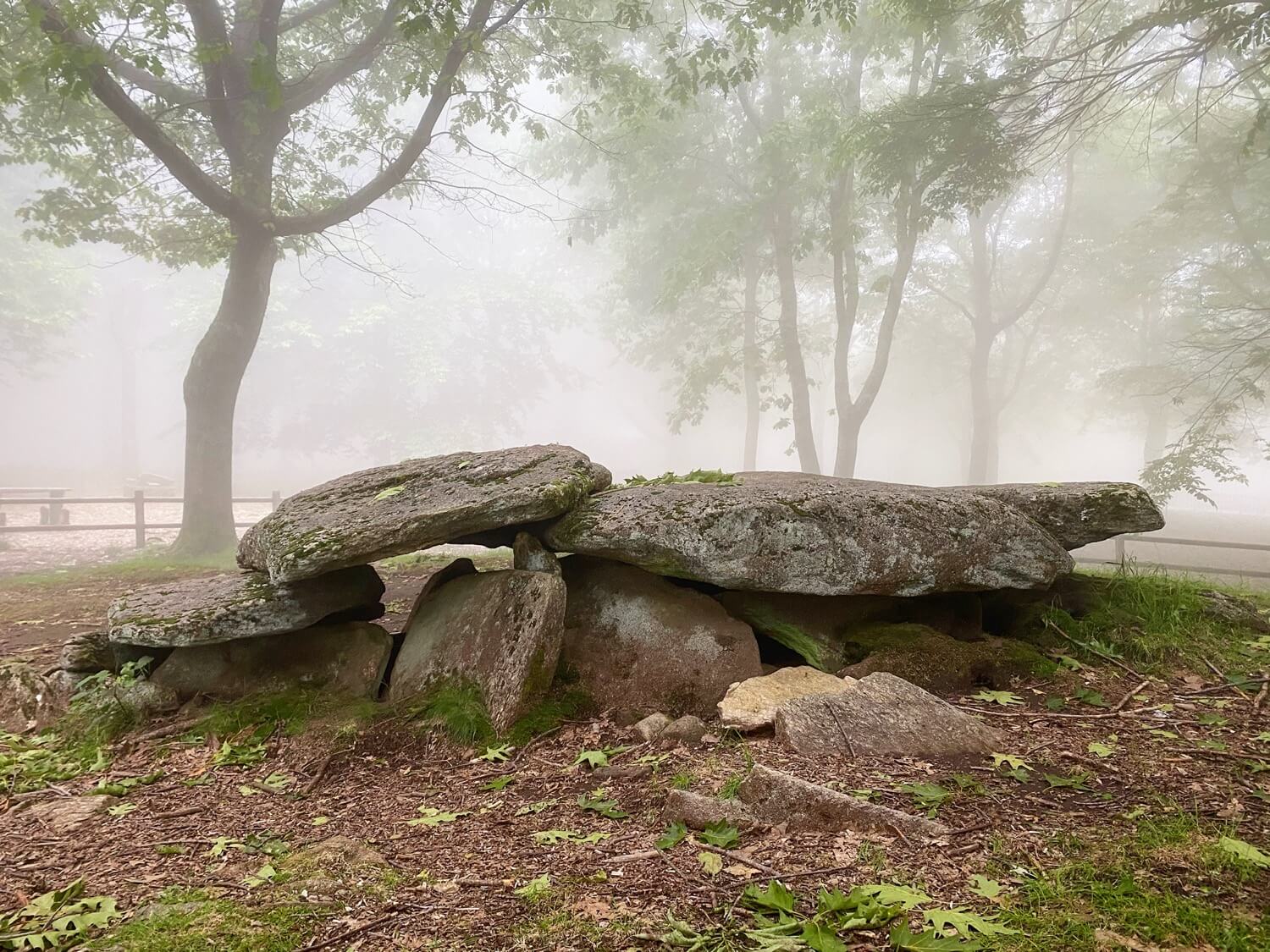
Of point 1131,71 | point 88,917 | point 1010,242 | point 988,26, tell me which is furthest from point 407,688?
point 1010,242

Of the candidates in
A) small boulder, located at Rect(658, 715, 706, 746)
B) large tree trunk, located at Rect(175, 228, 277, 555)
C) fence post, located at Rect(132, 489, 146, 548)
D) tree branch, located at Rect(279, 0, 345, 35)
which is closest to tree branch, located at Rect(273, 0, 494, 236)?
large tree trunk, located at Rect(175, 228, 277, 555)

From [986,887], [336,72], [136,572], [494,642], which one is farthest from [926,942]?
[336,72]

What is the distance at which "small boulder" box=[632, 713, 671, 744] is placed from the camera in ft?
13.7

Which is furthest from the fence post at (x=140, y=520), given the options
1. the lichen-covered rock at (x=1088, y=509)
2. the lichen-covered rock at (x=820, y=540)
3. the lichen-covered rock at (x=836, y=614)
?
the lichen-covered rock at (x=1088, y=509)

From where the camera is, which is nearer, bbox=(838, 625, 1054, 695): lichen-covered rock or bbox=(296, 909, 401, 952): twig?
bbox=(296, 909, 401, 952): twig

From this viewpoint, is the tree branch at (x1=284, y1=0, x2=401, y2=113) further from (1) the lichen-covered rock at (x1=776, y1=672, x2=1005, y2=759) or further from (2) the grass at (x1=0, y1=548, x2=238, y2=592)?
(1) the lichen-covered rock at (x1=776, y1=672, x2=1005, y2=759)

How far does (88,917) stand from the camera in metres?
2.58

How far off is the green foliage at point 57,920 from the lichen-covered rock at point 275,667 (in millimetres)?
2245

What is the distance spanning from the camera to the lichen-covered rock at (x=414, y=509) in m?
4.70

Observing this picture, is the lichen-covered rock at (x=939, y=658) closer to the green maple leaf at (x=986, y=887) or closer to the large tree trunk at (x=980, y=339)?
the green maple leaf at (x=986, y=887)

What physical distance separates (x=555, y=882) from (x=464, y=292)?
41.9 metres

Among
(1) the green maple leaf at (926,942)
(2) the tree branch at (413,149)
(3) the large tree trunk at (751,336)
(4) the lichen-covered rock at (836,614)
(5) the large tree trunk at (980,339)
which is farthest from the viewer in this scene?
(5) the large tree trunk at (980,339)

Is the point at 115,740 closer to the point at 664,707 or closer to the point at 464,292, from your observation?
the point at 664,707

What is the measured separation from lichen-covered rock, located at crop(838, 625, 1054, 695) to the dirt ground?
8.9 inches
